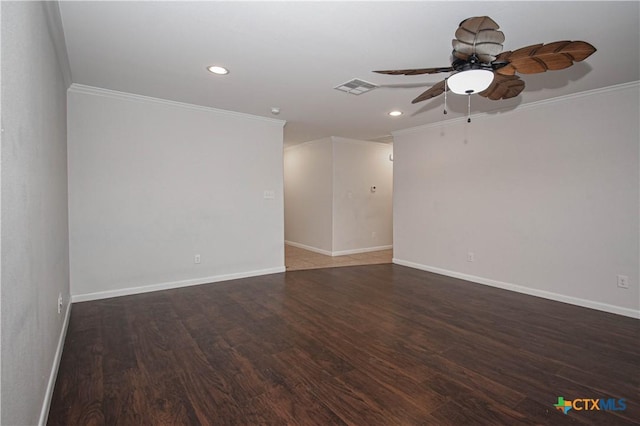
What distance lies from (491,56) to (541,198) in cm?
300

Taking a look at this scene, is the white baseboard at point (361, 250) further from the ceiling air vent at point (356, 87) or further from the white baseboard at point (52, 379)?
the white baseboard at point (52, 379)

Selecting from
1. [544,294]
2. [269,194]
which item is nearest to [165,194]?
[269,194]

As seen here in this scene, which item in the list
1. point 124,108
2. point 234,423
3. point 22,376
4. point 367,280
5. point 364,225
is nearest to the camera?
point 22,376

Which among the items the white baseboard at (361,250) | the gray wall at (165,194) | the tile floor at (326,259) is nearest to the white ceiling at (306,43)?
the gray wall at (165,194)

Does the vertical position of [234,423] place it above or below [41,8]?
below

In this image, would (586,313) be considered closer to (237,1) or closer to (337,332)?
(337,332)

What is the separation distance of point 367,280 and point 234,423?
3.23 m

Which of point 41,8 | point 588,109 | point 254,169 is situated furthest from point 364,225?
point 41,8

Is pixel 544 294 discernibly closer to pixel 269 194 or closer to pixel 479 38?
pixel 479 38

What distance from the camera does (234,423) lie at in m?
1.77

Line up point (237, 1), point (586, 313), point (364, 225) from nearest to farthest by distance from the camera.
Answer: point (237, 1) → point (586, 313) → point (364, 225)

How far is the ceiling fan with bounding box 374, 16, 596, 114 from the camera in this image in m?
1.64

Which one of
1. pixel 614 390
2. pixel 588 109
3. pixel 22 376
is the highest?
pixel 588 109

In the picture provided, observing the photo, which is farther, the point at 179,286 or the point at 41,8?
the point at 179,286
